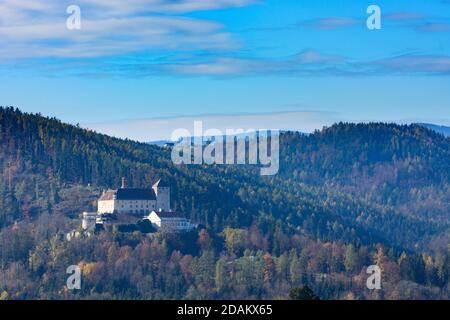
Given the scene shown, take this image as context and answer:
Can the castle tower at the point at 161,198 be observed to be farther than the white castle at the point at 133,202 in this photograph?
Yes

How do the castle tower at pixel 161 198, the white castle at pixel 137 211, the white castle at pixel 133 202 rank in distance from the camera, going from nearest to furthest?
the white castle at pixel 137 211, the white castle at pixel 133 202, the castle tower at pixel 161 198

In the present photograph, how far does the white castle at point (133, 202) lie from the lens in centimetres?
18525

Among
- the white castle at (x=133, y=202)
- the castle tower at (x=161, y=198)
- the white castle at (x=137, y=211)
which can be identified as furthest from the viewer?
the castle tower at (x=161, y=198)

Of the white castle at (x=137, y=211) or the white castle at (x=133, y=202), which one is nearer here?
the white castle at (x=137, y=211)

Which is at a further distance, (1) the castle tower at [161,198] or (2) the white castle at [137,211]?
(1) the castle tower at [161,198]

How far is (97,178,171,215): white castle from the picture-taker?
185 meters

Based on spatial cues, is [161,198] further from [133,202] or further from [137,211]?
[133,202]

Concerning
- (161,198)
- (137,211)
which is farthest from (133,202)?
(161,198)

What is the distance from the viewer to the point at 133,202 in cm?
18475
